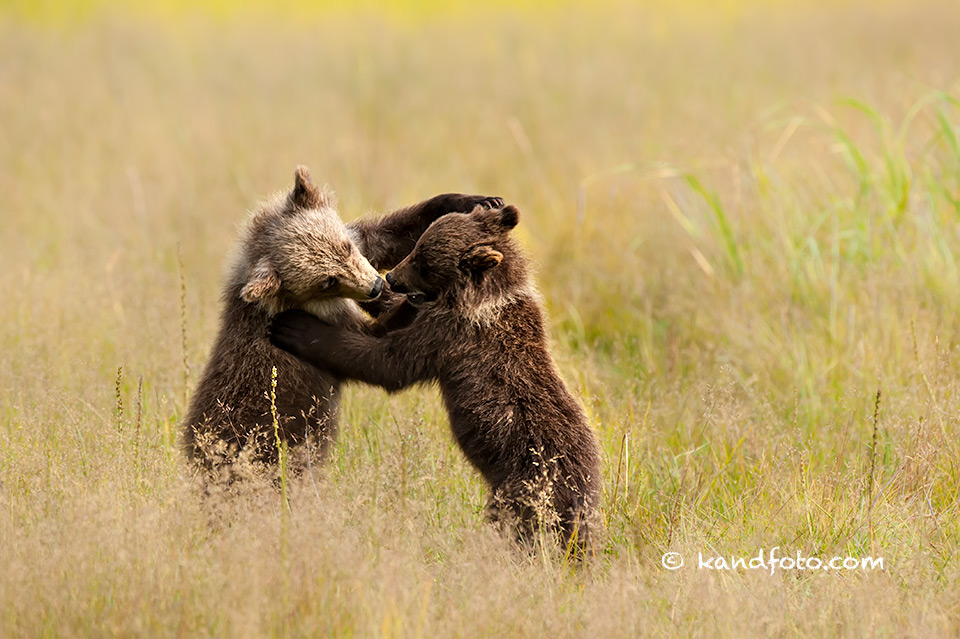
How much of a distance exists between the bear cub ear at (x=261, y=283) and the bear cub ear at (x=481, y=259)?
86cm

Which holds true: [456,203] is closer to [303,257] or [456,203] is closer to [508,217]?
[508,217]

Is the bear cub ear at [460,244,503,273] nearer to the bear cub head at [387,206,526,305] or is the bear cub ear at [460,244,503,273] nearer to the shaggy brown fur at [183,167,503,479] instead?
the bear cub head at [387,206,526,305]

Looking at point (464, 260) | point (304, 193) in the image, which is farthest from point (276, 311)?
point (464, 260)

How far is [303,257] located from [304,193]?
38 centimetres

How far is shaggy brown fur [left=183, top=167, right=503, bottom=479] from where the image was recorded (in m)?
4.51

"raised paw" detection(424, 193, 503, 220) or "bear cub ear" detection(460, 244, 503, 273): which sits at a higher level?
"raised paw" detection(424, 193, 503, 220)

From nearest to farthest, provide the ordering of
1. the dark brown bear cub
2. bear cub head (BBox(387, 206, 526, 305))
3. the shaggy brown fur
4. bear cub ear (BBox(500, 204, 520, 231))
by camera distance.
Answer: the dark brown bear cub, the shaggy brown fur, bear cub head (BBox(387, 206, 526, 305)), bear cub ear (BBox(500, 204, 520, 231))

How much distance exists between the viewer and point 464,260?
4.62m

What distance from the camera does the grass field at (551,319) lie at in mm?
3541

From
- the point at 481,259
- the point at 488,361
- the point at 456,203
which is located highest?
the point at 456,203

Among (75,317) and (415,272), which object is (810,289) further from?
(75,317)

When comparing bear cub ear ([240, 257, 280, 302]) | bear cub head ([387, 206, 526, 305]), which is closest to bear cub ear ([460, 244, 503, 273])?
→ bear cub head ([387, 206, 526, 305])

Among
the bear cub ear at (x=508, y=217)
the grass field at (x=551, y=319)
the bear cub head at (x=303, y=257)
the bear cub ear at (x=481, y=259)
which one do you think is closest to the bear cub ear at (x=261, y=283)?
the bear cub head at (x=303, y=257)

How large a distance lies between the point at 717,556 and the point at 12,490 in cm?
290
